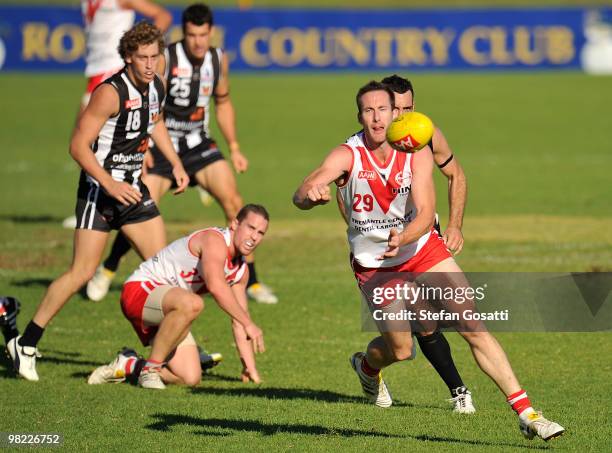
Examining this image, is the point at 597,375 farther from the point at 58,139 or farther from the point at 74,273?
the point at 58,139

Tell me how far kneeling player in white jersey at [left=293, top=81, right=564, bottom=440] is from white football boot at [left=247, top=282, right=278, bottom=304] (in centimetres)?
382

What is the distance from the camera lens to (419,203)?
766cm

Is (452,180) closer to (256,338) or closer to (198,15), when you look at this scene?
(256,338)

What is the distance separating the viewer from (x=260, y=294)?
39.5 feet

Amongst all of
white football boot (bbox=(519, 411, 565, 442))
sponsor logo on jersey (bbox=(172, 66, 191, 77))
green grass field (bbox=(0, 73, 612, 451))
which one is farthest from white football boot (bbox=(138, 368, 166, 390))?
sponsor logo on jersey (bbox=(172, 66, 191, 77))

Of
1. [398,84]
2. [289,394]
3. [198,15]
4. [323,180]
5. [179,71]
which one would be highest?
[198,15]

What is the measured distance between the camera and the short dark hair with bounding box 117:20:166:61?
916 centimetres

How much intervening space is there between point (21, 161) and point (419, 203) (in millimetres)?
16896

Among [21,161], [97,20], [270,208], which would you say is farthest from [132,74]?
[21,161]

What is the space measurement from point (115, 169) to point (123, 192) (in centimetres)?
58

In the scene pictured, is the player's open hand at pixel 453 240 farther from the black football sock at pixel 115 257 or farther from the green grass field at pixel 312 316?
the black football sock at pixel 115 257

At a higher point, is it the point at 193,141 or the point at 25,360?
the point at 193,141

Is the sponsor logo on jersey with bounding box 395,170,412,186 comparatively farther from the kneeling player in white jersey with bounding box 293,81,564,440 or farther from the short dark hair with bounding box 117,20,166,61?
the short dark hair with bounding box 117,20,166,61

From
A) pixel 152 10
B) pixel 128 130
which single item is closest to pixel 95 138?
pixel 128 130
